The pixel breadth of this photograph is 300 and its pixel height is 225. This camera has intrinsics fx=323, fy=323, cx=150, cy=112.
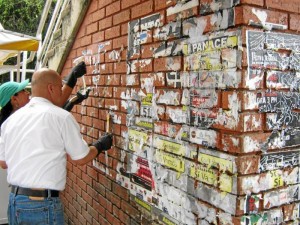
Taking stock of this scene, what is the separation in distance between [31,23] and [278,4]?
45.4 ft

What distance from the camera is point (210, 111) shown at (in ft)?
5.75

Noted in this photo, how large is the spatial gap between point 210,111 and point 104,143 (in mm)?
1318

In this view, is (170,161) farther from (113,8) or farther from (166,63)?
(113,8)

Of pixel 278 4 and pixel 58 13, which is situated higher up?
pixel 58 13

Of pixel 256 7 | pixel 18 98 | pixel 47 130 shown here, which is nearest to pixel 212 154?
pixel 256 7

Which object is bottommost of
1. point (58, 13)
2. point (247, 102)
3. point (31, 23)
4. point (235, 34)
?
point (247, 102)

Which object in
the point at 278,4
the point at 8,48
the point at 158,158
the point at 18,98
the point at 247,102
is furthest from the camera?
the point at 8,48

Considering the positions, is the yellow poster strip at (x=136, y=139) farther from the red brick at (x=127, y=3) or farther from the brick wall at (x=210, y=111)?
the red brick at (x=127, y=3)

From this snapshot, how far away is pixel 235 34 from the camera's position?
1586 millimetres

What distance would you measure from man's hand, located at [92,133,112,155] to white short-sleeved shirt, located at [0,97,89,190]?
21 cm

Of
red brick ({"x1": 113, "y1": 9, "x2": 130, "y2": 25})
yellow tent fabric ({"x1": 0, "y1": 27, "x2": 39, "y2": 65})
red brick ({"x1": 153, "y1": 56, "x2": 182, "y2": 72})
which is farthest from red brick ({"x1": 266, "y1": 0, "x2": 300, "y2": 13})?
yellow tent fabric ({"x1": 0, "y1": 27, "x2": 39, "y2": 65})

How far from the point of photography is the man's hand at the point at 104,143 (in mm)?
2769

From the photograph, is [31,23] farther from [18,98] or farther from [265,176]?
[265,176]

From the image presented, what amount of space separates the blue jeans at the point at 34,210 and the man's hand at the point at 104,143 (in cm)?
54
